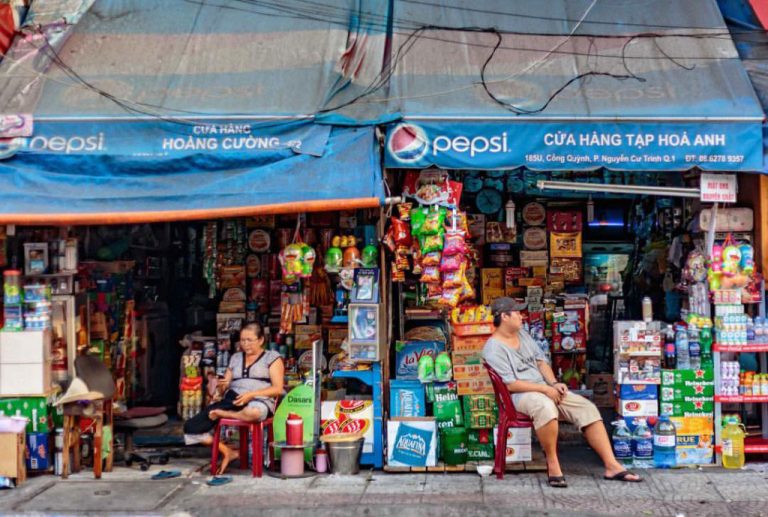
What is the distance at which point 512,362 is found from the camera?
7.89 meters

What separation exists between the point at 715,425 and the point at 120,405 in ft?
18.7

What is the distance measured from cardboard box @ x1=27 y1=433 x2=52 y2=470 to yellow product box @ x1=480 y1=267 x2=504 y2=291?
4.84 m

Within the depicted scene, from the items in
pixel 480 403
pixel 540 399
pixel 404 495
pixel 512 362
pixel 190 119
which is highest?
pixel 190 119

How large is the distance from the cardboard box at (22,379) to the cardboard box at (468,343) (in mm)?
3659

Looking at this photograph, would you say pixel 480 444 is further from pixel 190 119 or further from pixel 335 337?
pixel 190 119

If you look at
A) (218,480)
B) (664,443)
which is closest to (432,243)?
(664,443)

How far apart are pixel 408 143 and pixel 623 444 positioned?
3212 mm

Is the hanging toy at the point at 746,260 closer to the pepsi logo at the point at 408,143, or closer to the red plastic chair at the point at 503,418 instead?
the red plastic chair at the point at 503,418

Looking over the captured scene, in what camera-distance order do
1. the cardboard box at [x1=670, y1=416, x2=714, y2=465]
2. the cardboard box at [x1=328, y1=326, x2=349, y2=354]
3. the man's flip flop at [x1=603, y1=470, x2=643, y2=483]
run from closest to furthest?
1. the man's flip flop at [x1=603, y1=470, x2=643, y2=483]
2. the cardboard box at [x1=670, y1=416, x2=714, y2=465]
3. the cardboard box at [x1=328, y1=326, x2=349, y2=354]

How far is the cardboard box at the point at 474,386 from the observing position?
839 centimetres

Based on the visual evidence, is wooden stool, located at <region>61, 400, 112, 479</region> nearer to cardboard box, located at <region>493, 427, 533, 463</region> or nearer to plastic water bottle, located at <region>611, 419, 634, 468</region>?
cardboard box, located at <region>493, 427, 533, 463</region>

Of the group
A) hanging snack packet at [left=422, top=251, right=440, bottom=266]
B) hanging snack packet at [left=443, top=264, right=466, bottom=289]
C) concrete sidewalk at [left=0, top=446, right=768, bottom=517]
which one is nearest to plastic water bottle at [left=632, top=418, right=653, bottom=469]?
concrete sidewalk at [left=0, top=446, right=768, bottom=517]

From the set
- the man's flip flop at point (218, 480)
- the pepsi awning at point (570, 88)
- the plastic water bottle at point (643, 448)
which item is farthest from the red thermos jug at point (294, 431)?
the plastic water bottle at point (643, 448)

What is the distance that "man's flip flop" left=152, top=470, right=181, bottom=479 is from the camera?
8.18 meters
